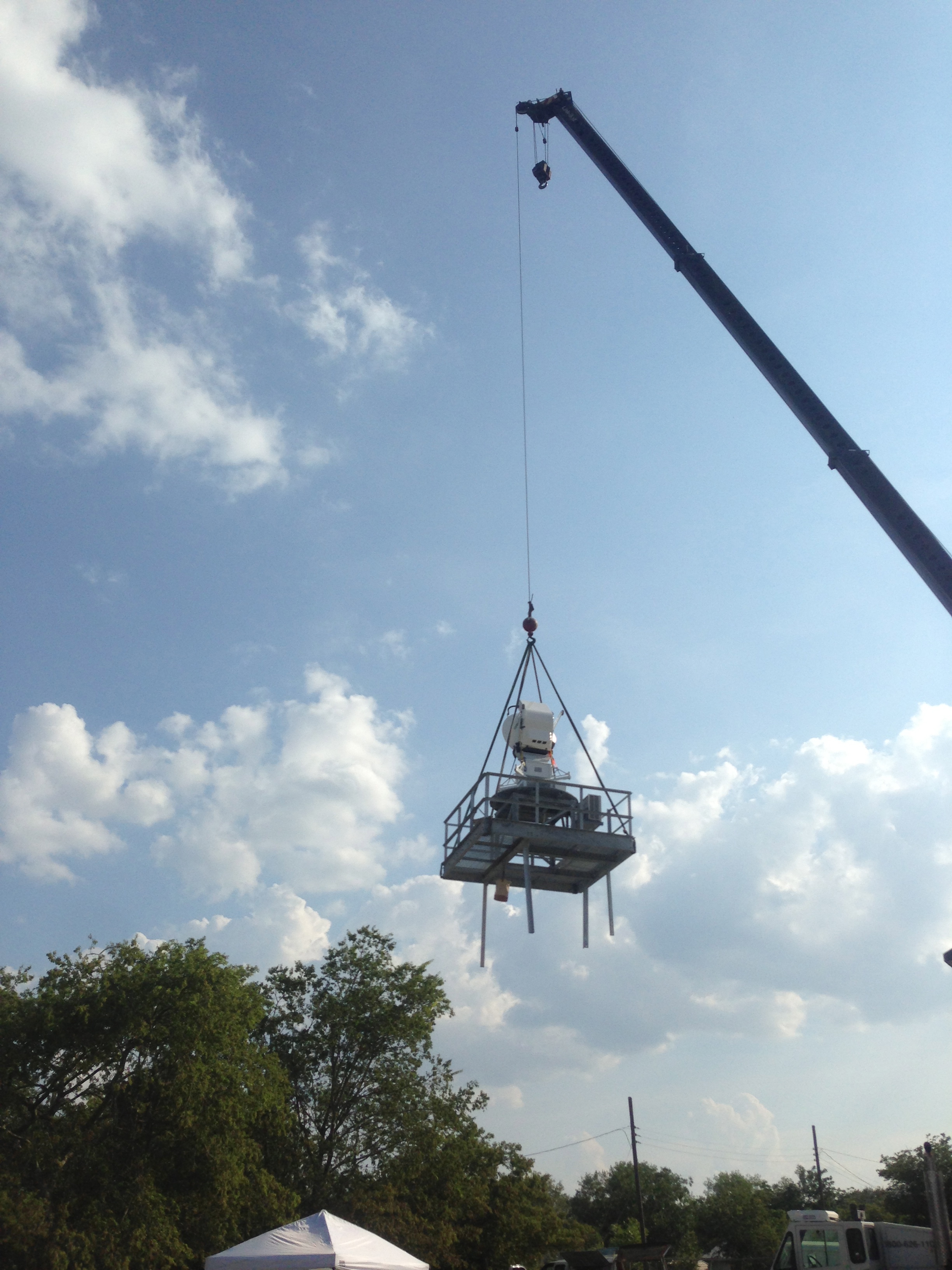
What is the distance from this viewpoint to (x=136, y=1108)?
31047 millimetres

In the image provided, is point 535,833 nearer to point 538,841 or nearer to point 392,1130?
point 538,841

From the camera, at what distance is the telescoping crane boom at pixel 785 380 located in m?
20.1

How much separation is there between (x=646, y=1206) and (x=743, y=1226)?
20170 mm

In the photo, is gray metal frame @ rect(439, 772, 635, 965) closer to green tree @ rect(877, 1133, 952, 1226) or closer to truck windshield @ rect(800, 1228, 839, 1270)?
truck windshield @ rect(800, 1228, 839, 1270)

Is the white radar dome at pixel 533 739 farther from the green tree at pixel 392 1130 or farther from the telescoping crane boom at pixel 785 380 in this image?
the green tree at pixel 392 1130

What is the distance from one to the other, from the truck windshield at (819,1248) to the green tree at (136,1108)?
1825 centimetres

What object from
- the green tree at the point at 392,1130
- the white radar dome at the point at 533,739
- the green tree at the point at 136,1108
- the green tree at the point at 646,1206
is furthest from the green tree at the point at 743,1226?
the white radar dome at the point at 533,739

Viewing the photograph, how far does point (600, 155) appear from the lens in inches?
1219

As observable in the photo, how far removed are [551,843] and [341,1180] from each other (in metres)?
25.1

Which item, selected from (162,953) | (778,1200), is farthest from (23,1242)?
(778,1200)

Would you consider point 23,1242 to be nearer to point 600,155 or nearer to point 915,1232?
point 915,1232

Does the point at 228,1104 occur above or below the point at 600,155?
below

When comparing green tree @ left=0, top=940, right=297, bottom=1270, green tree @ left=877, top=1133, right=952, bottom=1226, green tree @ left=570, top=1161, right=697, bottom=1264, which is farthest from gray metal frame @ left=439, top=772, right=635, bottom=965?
green tree @ left=570, top=1161, right=697, bottom=1264

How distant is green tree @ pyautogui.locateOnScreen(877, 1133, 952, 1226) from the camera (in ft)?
192
